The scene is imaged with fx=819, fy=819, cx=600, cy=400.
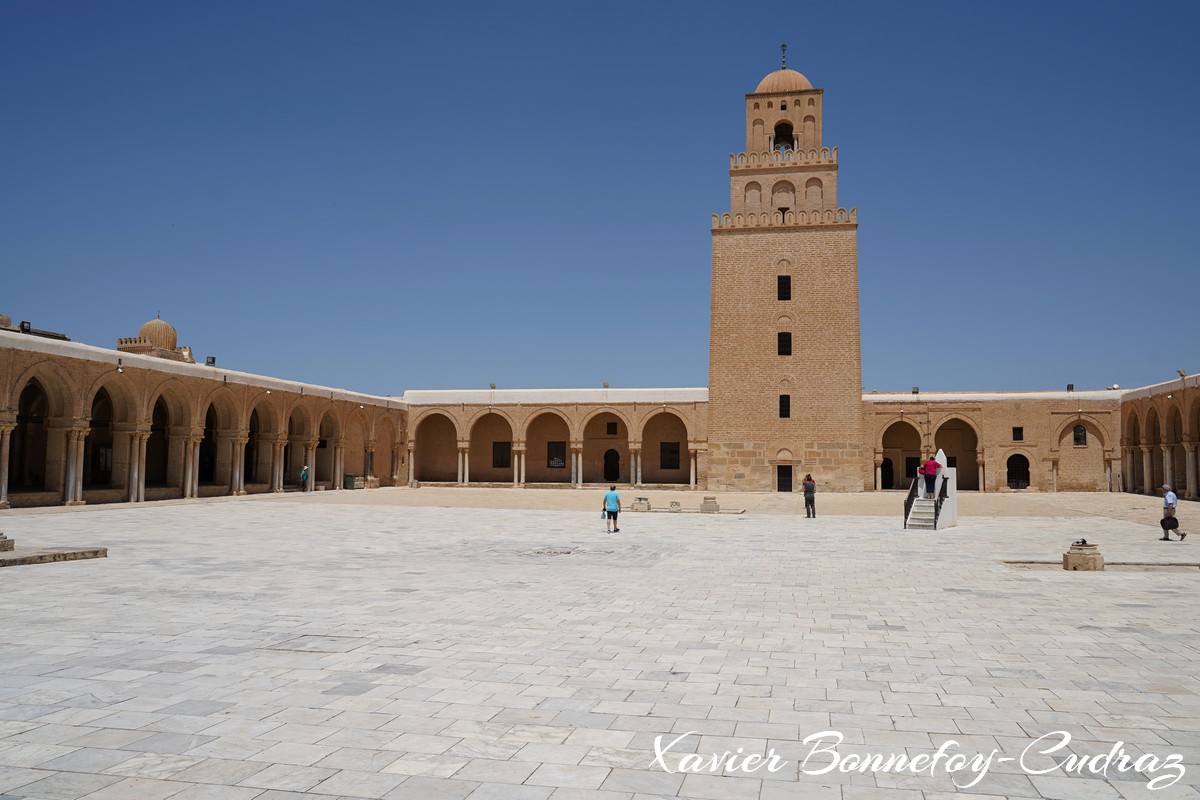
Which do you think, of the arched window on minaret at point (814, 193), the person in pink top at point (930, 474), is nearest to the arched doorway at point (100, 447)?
the person in pink top at point (930, 474)

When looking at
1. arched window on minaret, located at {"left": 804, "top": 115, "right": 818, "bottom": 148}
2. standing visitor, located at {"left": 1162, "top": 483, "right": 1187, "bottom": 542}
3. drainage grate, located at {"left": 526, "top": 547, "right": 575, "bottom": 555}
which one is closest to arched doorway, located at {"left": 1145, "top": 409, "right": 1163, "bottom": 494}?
arched window on minaret, located at {"left": 804, "top": 115, "right": 818, "bottom": 148}

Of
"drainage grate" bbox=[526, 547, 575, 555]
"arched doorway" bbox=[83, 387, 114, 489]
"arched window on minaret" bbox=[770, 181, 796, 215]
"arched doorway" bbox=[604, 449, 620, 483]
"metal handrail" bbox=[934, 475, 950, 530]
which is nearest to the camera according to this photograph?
"drainage grate" bbox=[526, 547, 575, 555]

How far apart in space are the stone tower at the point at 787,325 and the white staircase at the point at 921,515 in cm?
1293

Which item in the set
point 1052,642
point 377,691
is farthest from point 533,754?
point 1052,642

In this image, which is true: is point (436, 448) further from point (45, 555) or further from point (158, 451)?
point (45, 555)

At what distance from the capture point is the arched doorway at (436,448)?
127 feet

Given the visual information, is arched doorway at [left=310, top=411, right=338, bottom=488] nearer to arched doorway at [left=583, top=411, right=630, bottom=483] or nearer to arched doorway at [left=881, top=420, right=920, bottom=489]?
arched doorway at [left=583, top=411, right=630, bottom=483]

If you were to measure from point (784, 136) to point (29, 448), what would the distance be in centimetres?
2859

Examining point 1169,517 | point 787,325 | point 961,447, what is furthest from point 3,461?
point 961,447

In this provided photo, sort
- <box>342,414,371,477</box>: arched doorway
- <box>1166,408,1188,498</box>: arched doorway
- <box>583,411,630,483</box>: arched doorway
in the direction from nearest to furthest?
1. <box>1166,408,1188,498</box>: arched doorway
2. <box>342,414,371,477</box>: arched doorway
3. <box>583,411,630,483</box>: arched doorway

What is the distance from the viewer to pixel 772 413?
101 feet

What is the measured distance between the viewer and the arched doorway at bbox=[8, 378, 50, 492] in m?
23.8

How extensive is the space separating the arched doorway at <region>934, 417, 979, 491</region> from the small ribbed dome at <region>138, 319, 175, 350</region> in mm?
Answer: 31972

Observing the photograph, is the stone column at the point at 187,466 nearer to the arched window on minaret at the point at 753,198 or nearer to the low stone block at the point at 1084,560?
the arched window on minaret at the point at 753,198
